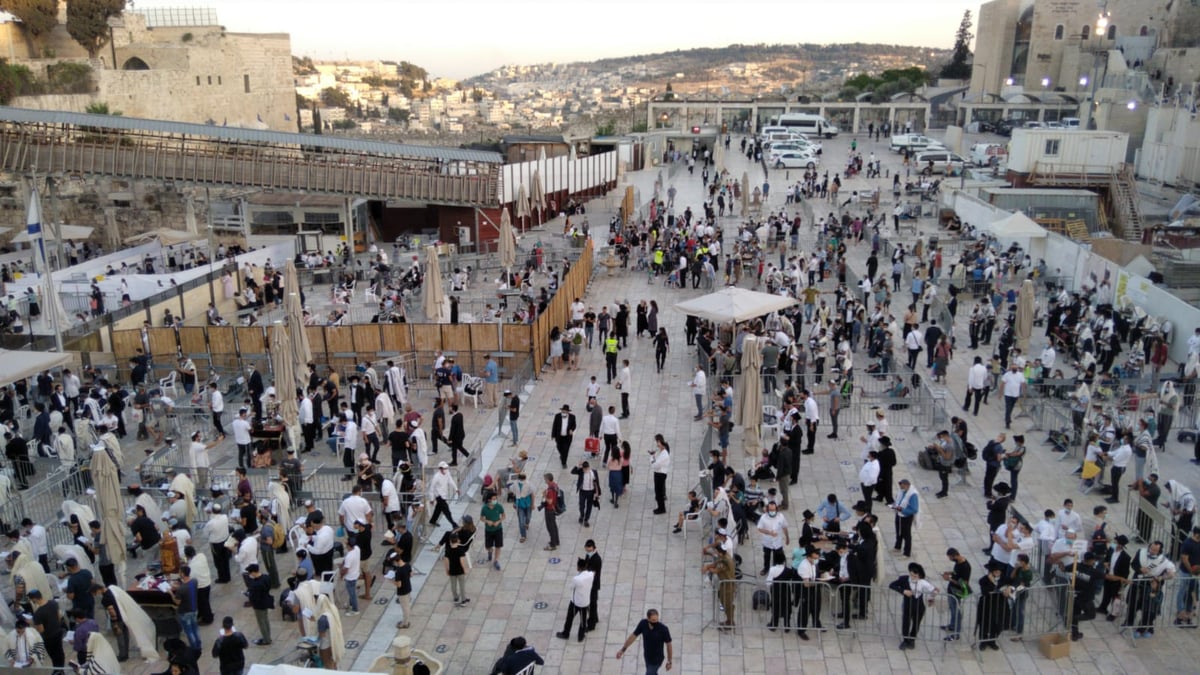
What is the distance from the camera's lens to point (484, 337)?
2008 centimetres

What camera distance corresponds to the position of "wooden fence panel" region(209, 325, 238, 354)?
66.4 feet

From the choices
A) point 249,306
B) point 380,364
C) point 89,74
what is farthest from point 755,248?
point 89,74

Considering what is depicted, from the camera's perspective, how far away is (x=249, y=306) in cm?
2639

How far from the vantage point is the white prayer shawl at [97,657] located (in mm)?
9438

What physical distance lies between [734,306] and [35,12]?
53.9 meters

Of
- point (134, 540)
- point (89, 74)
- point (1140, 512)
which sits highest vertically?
point (89, 74)

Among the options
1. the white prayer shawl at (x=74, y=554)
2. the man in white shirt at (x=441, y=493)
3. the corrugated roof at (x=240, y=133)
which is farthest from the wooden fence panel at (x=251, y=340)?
the corrugated roof at (x=240, y=133)

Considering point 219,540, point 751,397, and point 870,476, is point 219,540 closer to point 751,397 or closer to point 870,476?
point 751,397

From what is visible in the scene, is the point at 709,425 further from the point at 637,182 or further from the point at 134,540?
the point at 637,182

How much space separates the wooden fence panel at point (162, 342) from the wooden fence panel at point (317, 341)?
311 centimetres

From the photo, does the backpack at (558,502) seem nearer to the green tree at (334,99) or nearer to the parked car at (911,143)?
the parked car at (911,143)

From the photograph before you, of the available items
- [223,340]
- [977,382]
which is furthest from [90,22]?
[977,382]

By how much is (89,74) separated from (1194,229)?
55.7 m

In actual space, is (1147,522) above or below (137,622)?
above
